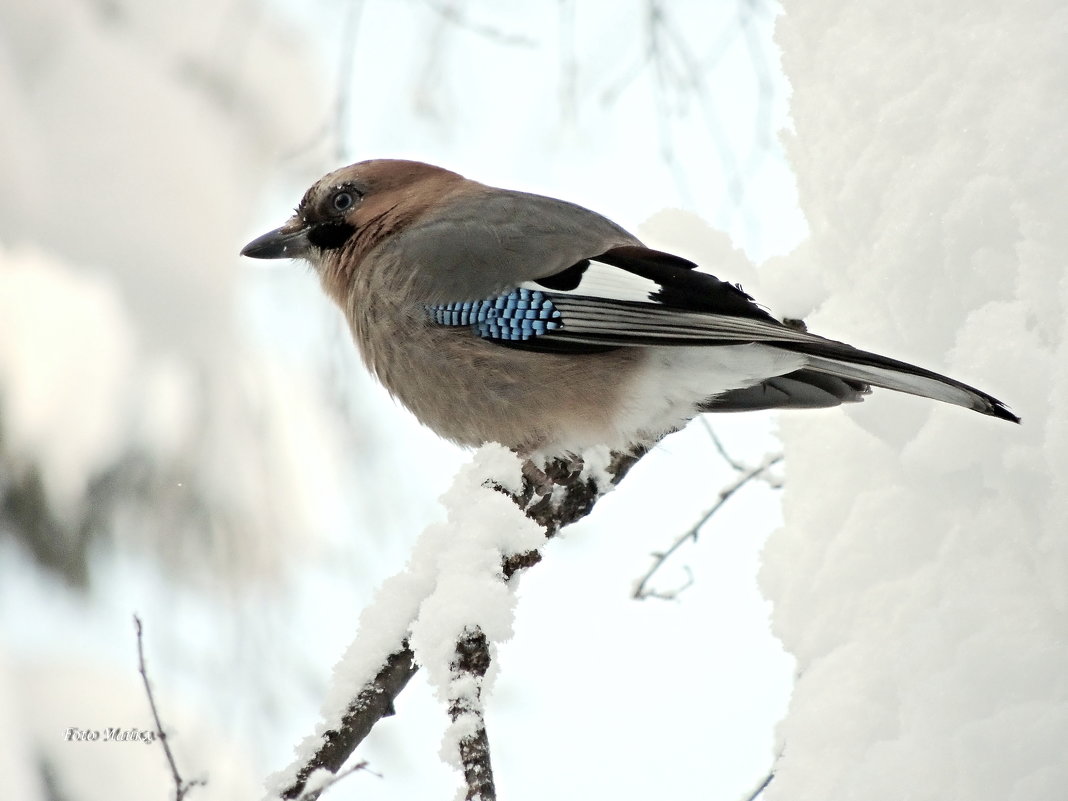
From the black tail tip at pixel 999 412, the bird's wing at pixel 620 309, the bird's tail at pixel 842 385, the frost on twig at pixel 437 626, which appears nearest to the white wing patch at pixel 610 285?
the bird's wing at pixel 620 309

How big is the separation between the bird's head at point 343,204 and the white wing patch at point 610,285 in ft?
2.41

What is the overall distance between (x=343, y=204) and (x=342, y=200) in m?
0.01

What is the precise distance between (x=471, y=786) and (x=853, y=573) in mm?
694

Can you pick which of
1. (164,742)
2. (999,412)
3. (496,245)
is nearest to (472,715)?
(164,742)

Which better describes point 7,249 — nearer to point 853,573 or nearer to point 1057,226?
point 853,573

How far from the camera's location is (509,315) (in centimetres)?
257

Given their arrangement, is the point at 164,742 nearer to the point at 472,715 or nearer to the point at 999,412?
the point at 472,715

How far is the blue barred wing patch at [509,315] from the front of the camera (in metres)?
2.53

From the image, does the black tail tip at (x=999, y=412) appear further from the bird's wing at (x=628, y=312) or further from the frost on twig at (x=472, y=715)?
the frost on twig at (x=472, y=715)

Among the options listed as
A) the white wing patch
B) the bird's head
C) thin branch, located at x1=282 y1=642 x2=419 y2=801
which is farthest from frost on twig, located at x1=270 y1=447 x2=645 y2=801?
the bird's head

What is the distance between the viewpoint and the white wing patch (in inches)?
95.5

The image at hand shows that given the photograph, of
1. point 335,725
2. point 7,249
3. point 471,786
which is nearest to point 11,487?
point 7,249

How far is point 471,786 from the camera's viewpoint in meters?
1.56

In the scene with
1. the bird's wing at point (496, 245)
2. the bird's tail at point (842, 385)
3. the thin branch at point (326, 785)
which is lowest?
the thin branch at point (326, 785)
